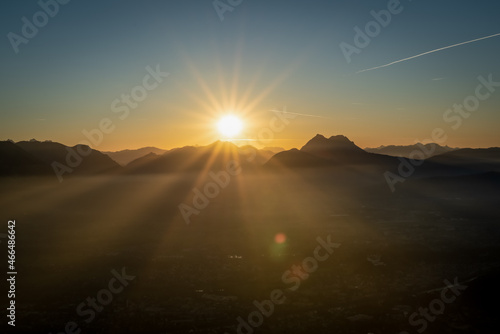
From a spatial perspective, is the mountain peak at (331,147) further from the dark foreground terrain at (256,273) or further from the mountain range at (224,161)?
the dark foreground terrain at (256,273)

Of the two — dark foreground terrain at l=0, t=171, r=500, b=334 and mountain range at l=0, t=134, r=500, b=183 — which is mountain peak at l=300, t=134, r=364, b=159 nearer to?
mountain range at l=0, t=134, r=500, b=183

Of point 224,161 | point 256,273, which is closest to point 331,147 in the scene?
point 224,161

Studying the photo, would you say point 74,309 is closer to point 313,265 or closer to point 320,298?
point 320,298

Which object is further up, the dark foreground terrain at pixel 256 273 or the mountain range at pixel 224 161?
the mountain range at pixel 224 161

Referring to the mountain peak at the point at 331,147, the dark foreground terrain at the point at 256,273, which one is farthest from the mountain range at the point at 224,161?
the dark foreground terrain at the point at 256,273

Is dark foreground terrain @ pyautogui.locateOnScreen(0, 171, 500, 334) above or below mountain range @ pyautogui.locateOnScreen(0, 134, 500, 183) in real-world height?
below

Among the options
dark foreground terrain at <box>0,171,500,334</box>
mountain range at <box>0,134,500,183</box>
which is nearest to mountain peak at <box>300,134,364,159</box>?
mountain range at <box>0,134,500,183</box>

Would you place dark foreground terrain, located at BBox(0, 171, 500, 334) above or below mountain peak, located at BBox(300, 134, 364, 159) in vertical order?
below

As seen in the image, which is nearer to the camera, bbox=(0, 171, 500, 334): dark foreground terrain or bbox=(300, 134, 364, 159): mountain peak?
bbox=(0, 171, 500, 334): dark foreground terrain
